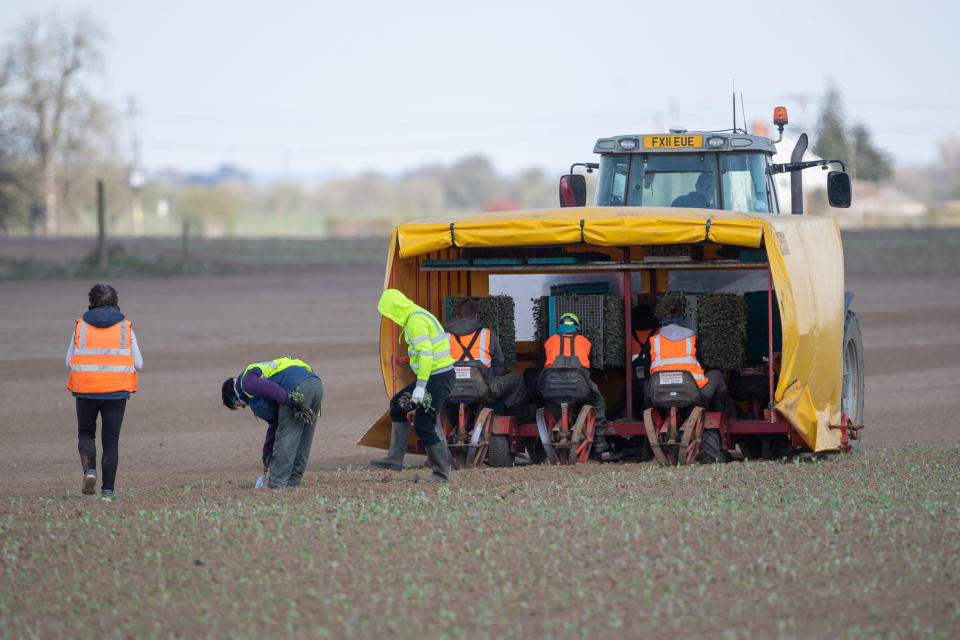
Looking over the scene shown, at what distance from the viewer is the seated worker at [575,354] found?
37.5 feet

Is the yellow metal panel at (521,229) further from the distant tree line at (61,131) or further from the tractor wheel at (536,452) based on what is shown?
the distant tree line at (61,131)

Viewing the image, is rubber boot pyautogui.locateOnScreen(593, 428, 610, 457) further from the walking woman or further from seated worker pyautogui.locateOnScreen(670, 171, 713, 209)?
the walking woman

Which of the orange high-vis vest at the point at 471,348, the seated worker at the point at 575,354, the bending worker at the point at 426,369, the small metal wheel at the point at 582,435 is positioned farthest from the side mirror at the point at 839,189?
the bending worker at the point at 426,369

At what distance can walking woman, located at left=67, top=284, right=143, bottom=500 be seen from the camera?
10016mm

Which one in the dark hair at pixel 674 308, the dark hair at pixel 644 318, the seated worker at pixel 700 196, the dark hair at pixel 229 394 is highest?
the seated worker at pixel 700 196

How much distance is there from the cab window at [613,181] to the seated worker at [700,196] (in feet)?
1.90

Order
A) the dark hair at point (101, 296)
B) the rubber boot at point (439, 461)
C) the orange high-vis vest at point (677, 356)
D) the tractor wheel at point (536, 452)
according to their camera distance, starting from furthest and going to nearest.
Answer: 1. the tractor wheel at point (536, 452)
2. the orange high-vis vest at point (677, 356)
3. the rubber boot at point (439, 461)
4. the dark hair at point (101, 296)

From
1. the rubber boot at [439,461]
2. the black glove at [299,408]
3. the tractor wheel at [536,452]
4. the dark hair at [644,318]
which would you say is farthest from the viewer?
the dark hair at [644,318]

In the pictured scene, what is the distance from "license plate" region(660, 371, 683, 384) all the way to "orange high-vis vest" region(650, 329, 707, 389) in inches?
2.2

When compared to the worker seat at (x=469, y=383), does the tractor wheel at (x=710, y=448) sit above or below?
below

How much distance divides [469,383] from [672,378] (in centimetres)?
181

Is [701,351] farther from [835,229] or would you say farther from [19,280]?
[19,280]

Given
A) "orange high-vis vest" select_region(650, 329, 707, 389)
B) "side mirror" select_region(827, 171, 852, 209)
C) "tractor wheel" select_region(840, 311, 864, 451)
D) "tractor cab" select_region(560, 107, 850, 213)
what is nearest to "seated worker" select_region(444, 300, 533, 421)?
"orange high-vis vest" select_region(650, 329, 707, 389)

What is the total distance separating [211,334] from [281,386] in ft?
48.1
